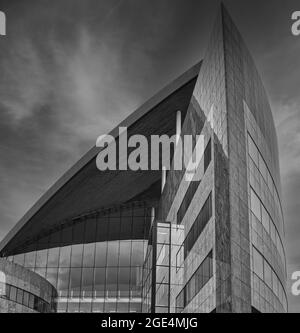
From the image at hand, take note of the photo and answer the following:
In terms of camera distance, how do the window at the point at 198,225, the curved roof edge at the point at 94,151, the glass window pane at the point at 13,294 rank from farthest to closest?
the glass window pane at the point at 13,294 < the curved roof edge at the point at 94,151 < the window at the point at 198,225

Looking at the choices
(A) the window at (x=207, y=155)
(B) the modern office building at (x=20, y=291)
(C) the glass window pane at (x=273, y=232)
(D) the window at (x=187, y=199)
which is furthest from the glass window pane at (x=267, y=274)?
(B) the modern office building at (x=20, y=291)

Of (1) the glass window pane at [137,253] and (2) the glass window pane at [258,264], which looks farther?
(1) the glass window pane at [137,253]

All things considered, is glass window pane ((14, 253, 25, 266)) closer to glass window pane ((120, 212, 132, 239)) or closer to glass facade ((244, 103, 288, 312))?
glass window pane ((120, 212, 132, 239))

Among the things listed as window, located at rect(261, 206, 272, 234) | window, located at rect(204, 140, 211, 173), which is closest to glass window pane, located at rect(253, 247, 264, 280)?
window, located at rect(261, 206, 272, 234)

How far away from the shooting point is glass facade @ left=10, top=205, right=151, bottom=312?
4153 cm

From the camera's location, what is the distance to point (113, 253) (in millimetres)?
43156

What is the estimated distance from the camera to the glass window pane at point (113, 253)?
42.8m

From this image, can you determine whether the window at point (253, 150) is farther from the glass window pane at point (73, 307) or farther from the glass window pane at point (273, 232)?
the glass window pane at point (73, 307)

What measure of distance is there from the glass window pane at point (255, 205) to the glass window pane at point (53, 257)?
2283 cm

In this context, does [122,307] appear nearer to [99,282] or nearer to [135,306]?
[135,306]

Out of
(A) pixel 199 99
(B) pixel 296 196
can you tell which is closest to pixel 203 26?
(A) pixel 199 99

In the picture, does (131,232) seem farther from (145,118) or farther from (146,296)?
(145,118)

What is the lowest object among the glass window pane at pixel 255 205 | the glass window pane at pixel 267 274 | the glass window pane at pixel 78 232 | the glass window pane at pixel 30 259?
the glass window pane at pixel 267 274

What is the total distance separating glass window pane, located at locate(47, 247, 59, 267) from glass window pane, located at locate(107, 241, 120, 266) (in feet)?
A: 13.5
